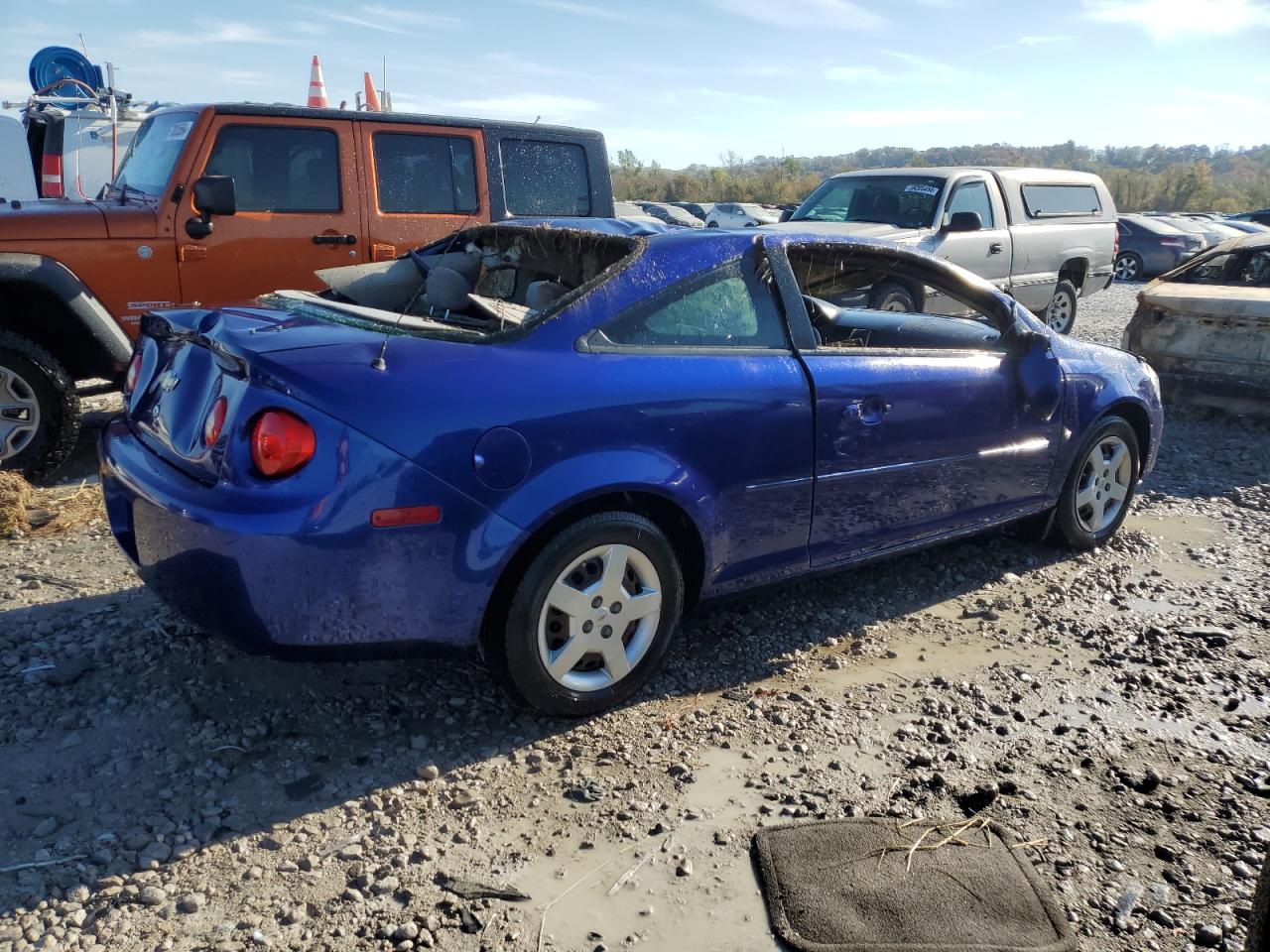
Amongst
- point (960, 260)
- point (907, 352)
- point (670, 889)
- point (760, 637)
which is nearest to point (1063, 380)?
point (907, 352)

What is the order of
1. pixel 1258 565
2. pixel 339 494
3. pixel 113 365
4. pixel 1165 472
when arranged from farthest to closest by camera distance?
1. pixel 1165 472
2. pixel 113 365
3. pixel 1258 565
4. pixel 339 494

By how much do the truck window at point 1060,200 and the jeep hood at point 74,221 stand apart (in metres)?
8.86

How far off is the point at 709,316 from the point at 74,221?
3.97 meters

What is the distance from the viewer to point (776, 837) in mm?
2709

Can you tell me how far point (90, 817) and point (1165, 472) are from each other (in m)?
6.53

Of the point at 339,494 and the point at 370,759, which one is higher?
the point at 339,494

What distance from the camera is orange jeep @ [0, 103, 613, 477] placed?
530 centimetres

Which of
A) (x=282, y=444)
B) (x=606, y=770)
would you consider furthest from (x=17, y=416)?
(x=606, y=770)

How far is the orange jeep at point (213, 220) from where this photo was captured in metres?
5.30

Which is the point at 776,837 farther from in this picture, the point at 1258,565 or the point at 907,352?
the point at 1258,565

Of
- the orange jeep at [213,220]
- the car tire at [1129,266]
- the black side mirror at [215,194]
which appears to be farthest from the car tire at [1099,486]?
the car tire at [1129,266]

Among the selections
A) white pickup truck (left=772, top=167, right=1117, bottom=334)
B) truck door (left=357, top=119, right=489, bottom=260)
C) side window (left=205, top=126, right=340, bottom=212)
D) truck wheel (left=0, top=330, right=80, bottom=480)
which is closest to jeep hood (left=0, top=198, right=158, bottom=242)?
side window (left=205, top=126, right=340, bottom=212)

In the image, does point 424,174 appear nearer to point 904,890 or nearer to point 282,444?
point 282,444

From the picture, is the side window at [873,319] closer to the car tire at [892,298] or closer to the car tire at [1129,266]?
the car tire at [892,298]
